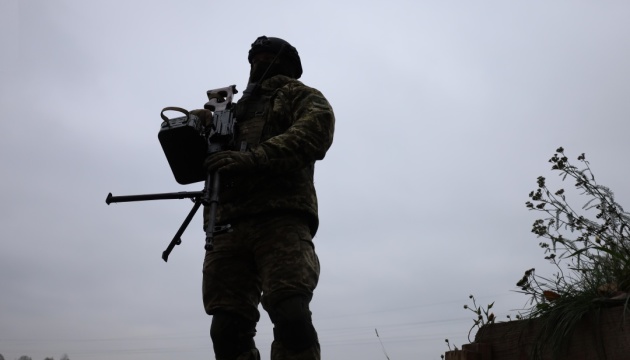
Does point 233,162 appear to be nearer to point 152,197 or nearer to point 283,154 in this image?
point 283,154

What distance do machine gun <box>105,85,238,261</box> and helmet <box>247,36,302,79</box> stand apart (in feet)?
1.98

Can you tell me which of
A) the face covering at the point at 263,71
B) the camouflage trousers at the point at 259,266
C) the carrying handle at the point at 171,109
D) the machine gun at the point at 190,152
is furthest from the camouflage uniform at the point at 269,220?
the face covering at the point at 263,71

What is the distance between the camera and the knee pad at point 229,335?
2.89 meters

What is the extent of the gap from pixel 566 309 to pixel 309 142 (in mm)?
1427

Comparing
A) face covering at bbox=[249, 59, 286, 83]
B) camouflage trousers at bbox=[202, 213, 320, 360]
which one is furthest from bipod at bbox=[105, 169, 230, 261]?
face covering at bbox=[249, 59, 286, 83]

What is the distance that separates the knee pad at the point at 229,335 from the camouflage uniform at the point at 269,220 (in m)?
0.04

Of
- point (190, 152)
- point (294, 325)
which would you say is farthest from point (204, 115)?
point (294, 325)

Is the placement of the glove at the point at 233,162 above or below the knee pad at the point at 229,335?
above

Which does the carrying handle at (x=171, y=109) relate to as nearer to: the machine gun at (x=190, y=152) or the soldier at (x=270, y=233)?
the machine gun at (x=190, y=152)

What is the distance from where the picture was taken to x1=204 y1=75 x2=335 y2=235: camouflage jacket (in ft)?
9.43

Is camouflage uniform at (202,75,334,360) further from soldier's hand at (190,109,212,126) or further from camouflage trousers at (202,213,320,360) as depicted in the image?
soldier's hand at (190,109,212,126)

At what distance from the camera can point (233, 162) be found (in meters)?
2.75

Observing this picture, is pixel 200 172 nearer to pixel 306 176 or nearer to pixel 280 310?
pixel 306 176

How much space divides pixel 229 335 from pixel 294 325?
481 mm
